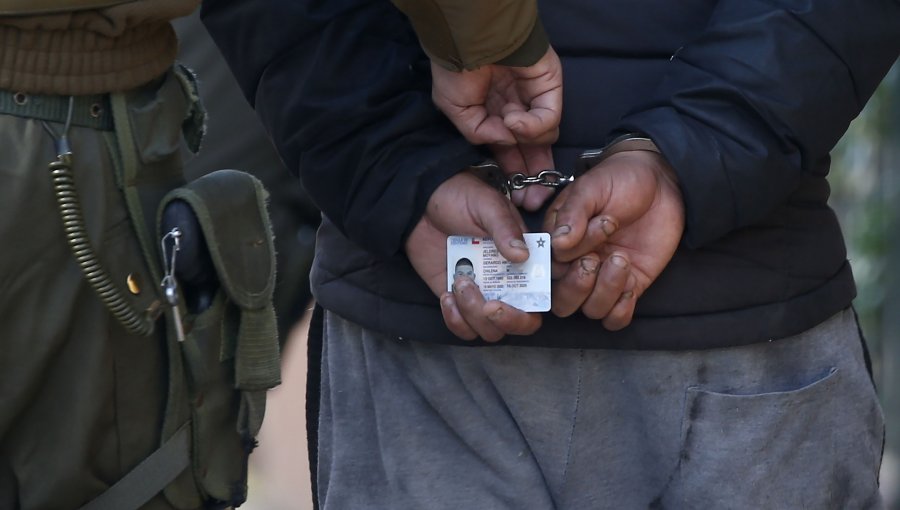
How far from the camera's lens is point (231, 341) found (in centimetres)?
243

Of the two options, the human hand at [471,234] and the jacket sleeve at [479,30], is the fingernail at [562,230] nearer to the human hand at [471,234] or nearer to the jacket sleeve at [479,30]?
the human hand at [471,234]

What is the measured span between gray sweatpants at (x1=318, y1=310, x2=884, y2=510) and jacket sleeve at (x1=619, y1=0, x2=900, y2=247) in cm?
22

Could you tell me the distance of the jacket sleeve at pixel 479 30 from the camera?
1534 millimetres

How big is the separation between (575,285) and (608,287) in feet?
0.13

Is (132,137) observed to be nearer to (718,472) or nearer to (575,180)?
(575,180)

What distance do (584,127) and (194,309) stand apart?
0.94m

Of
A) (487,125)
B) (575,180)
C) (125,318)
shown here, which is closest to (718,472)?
(575,180)

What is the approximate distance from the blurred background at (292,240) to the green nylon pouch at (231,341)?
3.69ft

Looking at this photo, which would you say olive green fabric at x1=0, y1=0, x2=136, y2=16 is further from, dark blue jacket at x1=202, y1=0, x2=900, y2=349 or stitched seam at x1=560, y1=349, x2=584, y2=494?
stitched seam at x1=560, y1=349, x2=584, y2=494

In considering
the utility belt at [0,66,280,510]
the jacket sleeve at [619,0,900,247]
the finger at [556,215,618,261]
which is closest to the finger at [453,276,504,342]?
the finger at [556,215,618,261]

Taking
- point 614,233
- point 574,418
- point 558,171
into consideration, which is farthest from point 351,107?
point 574,418

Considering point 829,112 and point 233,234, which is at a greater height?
point 829,112

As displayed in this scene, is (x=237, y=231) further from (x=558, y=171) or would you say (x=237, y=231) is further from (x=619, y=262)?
(x=619, y=262)

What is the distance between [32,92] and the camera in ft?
6.86
